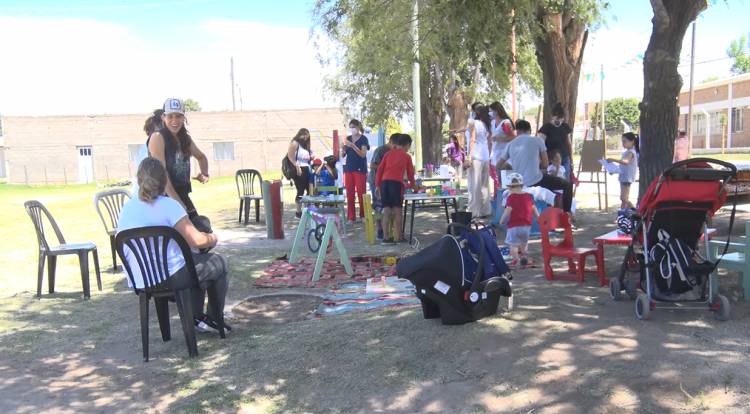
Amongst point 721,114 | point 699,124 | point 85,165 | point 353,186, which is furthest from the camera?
point 699,124

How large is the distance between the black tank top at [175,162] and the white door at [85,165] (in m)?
44.2

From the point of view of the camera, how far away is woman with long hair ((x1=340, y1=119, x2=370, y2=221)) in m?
11.8

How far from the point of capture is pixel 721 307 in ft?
15.1

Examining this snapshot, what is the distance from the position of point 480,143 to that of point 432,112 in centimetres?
1269

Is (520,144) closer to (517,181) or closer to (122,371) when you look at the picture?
(517,181)

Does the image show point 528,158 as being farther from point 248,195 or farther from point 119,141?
point 119,141

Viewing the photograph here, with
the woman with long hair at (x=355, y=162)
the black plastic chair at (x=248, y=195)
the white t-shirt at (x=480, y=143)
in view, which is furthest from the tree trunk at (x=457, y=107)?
the white t-shirt at (x=480, y=143)

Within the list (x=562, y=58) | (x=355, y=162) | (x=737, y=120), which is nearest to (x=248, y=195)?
(x=355, y=162)

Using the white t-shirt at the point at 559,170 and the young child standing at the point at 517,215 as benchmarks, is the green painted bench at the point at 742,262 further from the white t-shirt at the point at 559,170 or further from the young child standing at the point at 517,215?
the white t-shirt at the point at 559,170

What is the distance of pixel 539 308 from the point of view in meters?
5.12

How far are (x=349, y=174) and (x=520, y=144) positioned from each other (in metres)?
4.21

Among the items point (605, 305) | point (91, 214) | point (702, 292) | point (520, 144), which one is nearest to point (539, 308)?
point (605, 305)

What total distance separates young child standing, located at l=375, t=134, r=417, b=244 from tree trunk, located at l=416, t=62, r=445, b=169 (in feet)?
43.4

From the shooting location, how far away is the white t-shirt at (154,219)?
470 centimetres
